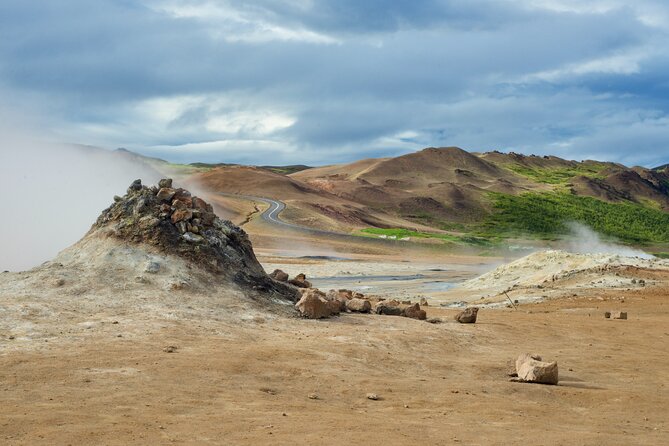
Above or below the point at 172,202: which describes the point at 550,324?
below

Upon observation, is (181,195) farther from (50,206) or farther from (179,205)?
(50,206)

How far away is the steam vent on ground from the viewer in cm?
2119

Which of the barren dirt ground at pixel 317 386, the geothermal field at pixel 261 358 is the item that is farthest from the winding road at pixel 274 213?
the barren dirt ground at pixel 317 386

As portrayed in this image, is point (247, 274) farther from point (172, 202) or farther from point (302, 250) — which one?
point (302, 250)

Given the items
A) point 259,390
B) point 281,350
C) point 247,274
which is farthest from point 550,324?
point 259,390

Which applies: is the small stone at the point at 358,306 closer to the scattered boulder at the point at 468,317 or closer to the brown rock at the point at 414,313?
the brown rock at the point at 414,313

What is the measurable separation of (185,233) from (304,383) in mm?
9121

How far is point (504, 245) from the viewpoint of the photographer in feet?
317

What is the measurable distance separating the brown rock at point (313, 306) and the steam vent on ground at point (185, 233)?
1185 mm

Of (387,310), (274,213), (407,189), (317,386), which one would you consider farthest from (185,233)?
(407,189)

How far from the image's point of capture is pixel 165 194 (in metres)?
22.8

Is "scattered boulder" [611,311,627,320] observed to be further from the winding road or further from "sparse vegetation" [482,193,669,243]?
"sparse vegetation" [482,193,669,243]

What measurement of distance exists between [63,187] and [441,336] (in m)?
53.8

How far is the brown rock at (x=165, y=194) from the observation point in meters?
22.7
